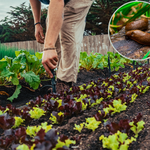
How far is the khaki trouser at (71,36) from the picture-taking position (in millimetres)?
2707

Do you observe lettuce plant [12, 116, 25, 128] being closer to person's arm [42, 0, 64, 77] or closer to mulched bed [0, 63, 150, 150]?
mulched bed [0, 63, 150, 150]

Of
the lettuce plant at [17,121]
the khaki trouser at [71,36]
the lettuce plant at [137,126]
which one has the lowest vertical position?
the lettuce plant at [17,121]

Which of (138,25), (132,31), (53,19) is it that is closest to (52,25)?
(53,19)

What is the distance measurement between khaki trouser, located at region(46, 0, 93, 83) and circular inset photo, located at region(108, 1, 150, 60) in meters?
0.52

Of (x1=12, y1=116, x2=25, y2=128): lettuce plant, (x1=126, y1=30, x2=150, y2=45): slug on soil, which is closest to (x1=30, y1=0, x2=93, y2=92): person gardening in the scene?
(x1=126, y1=30, x2=150, y2=45): slug on soil

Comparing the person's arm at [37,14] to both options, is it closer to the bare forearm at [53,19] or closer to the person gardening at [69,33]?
the person gardening at [69,33]

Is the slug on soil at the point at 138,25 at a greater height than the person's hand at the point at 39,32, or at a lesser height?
greater

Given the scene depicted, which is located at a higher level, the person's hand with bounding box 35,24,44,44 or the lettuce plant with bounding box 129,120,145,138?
the person's hand with bounding box 35,24,44,44

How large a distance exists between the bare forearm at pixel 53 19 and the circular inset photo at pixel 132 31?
3.33 feet

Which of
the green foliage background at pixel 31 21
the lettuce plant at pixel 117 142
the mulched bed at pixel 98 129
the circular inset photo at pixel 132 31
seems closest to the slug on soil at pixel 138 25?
the circular inset photo at pixel 132 31

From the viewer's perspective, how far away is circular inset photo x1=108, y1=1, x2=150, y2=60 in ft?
7.77

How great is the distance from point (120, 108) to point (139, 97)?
27.7 inches

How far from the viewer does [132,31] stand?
2340 mm

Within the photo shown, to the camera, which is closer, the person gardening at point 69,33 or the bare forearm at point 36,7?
the person gardening at point 69,33
